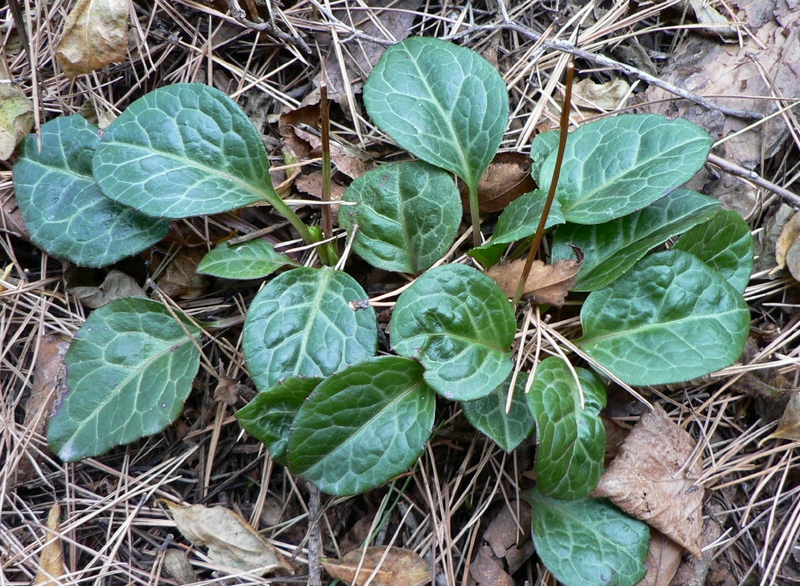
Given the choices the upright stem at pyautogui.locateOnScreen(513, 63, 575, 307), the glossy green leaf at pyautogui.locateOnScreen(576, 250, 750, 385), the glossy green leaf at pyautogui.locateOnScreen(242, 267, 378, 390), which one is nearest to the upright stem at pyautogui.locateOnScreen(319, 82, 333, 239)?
the glossy green leaf at pyautogui.locateOnScreen(242, 267, 378, 390)

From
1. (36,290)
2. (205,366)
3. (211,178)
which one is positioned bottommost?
(205,366)

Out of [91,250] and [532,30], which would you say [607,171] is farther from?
[91,250]

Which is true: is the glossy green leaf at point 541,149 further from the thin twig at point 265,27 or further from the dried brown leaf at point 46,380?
the dried brown leaf at point 46,380

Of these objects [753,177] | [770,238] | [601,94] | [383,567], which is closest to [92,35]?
[601,94]

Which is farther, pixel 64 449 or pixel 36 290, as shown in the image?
pixel 36 290

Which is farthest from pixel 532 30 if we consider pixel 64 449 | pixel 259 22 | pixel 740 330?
pixel 64 449

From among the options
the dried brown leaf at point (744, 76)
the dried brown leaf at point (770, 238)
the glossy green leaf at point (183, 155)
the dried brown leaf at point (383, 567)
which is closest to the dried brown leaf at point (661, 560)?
the dried brown leaf at point (383, 567)

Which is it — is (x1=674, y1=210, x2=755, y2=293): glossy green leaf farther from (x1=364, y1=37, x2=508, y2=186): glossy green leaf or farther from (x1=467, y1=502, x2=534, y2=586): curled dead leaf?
(x1=467, y1=502, x2=534, y2=586): curled dead leaf
